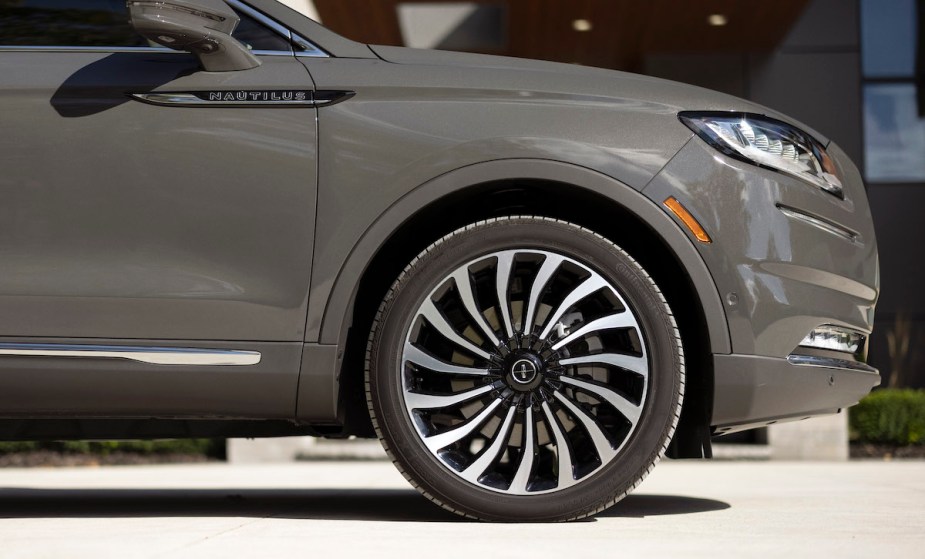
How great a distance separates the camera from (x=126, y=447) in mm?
9078

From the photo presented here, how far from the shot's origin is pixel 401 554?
8.12ft

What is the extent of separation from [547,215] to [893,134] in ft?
35.8

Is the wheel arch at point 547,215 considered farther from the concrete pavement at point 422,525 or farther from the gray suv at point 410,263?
the concrete pavement at point 422,525

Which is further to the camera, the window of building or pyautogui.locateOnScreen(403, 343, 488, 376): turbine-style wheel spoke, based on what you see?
the window of building

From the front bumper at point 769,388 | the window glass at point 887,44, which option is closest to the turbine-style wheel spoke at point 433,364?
the front bumper at point 769,388

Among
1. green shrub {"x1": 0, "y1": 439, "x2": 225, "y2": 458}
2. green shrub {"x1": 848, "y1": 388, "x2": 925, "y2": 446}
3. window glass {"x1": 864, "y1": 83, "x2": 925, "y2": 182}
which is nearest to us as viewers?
green shrub {"x1": 0, "y1": 439, "x2": 225, "y2": 458}

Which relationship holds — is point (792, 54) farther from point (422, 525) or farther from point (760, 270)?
point (422, 525)

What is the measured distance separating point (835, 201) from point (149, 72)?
1983mm

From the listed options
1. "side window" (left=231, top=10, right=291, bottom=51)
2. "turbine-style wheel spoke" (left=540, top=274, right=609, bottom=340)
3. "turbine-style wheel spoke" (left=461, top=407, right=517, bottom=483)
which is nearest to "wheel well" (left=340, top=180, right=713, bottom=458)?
"turbine-style wheel spoke" (left=540, top=274, right=609, bottom=340)

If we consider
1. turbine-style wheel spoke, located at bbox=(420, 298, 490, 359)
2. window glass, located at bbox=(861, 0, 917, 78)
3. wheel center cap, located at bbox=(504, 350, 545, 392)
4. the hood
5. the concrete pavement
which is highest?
window glass, located at bbox=(861, 0, 917, 78)

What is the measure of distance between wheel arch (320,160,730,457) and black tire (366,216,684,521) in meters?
0.10

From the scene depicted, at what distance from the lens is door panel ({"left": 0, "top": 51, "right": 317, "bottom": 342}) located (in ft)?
9.73

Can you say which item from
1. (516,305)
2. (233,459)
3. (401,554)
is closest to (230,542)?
(401,554)

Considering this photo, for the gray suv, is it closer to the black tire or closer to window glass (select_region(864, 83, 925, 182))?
the black tire
